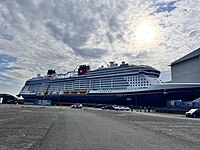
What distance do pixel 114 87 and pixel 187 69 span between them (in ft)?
113

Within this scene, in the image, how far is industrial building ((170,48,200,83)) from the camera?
80.2 m

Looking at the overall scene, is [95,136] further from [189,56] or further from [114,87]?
[189,56]

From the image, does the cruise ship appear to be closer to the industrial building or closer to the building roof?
the industrial building

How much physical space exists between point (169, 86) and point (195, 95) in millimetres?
6280

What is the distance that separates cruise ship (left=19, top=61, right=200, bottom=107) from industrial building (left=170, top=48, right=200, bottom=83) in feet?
69.4

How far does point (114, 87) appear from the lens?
224 ft

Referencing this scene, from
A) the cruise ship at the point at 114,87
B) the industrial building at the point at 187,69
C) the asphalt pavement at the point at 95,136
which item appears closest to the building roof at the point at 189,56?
the industrial building at the point at 187,69

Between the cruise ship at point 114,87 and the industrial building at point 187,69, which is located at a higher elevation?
the industrial building at point 187,69

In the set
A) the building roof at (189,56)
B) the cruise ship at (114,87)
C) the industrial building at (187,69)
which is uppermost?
the building roof at (189,56)

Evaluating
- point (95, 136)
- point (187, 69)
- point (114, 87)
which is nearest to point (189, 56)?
point (187, 69)

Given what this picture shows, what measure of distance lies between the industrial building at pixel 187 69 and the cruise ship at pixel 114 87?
21138 mm

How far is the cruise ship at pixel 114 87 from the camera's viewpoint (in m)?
54.9

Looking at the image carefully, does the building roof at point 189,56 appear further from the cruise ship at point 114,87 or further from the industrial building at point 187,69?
the cruise ship at point 114,87

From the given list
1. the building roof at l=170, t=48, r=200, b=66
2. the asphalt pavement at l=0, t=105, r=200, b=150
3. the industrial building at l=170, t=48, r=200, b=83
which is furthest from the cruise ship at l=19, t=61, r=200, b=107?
the asphalt pavement at l=0, t=105, r=200, b=150
